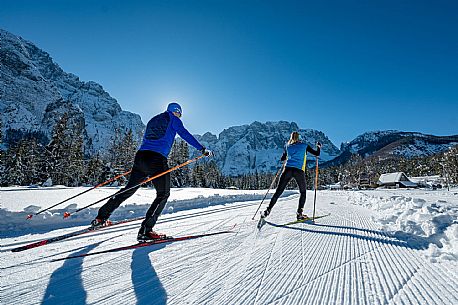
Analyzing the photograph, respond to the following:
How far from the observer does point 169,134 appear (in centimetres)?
362

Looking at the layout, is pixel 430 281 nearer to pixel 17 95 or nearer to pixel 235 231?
pixel 235 231

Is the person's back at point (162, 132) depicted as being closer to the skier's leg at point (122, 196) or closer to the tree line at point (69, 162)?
the skier's leg at point (122, 196)

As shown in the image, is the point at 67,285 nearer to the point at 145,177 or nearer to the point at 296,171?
the point at 145,177

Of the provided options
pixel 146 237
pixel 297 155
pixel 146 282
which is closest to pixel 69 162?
pixel 146 237

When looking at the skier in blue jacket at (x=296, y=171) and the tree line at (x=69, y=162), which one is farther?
the tree line at (x=69, y=162)

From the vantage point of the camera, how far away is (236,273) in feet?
6.79

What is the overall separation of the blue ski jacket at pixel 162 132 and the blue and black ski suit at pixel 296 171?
2332mm

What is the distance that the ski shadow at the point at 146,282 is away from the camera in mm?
1621

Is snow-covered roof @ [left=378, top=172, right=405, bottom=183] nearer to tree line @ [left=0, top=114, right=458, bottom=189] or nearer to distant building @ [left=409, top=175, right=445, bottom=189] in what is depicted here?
distant building @ [left=409, top=175, right=445, bottom=189]

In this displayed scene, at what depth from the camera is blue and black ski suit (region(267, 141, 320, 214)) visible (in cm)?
492

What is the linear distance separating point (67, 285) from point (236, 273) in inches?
52.5

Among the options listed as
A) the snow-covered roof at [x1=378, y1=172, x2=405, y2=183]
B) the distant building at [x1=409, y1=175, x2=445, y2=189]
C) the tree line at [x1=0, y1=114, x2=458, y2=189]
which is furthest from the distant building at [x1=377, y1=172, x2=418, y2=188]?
the tree line at [x1=0, y1=114, x2=458, y2=189]

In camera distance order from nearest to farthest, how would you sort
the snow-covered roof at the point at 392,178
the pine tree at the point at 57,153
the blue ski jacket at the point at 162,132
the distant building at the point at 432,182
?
the blue ski jacket at the point at 162,132 < the pine tree at the point at 57,153 < the distant building at the point at 432,182 < the snow-covered roof at the point at 392,178

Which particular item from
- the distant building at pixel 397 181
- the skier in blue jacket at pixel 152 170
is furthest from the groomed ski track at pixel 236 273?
the distant building at pixel 397 181
